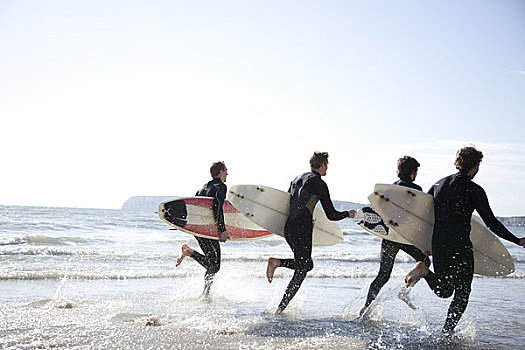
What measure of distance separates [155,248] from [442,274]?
10945 mm

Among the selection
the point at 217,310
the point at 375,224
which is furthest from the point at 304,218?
the point at 217,310

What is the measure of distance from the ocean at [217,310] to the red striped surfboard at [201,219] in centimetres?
81

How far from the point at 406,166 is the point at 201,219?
278 centimetres

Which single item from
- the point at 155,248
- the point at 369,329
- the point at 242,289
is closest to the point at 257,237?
the point at 242,289

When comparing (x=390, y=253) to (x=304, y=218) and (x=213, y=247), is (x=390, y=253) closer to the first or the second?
(x=304, y=218)

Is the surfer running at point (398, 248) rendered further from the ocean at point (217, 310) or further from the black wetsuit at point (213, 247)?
the black wetsuit at point (213, 247)

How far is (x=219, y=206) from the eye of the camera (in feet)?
22.6

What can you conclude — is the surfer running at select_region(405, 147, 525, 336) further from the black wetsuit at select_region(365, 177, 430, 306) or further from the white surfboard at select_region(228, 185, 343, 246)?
the white surfboard at select_region(228, 185, 343, 246)

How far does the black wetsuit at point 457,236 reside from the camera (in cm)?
473

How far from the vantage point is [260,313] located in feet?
20.0

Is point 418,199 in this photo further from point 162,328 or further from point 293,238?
point 162,328

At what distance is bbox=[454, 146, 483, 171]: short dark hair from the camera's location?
4.83m

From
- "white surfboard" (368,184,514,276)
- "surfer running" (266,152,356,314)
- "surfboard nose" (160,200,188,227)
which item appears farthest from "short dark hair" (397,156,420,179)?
"surfboard nose" (160,200,188,227)

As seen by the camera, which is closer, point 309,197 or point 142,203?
point 309,197
